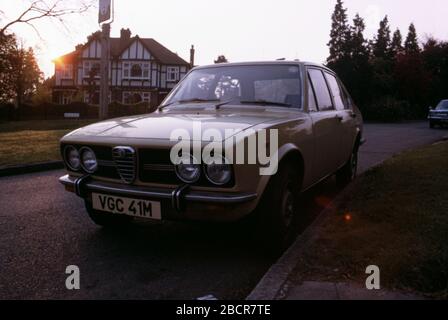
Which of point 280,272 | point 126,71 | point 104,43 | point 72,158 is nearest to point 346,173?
point 280,272

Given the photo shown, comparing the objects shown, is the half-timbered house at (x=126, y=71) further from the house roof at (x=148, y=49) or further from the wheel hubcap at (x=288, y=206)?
the wheel hubcap at (x=288, y=206)

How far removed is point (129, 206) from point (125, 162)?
333 mm

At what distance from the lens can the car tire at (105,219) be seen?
3.92 m

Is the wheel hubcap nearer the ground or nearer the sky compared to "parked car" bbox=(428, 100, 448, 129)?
nearer the ground

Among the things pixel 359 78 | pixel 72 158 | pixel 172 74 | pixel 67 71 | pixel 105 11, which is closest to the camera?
pixel 72 158

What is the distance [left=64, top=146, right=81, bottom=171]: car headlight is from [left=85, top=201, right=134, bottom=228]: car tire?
544 millimetres

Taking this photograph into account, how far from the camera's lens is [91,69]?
45219 mm

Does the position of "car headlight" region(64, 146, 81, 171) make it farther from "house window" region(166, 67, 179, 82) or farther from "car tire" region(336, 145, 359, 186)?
"house window" region(166, 67, 179, 82)

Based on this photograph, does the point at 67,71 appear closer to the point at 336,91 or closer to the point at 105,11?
Answer: the point at 105,11

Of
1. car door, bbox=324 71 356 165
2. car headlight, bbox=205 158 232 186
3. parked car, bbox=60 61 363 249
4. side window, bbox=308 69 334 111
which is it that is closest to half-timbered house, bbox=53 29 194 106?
car door, bbox=324 71 356 165

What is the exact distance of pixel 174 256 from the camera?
3330mm

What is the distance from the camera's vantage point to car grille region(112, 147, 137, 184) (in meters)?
3.02

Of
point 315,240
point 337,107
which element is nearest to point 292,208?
point 315,240
